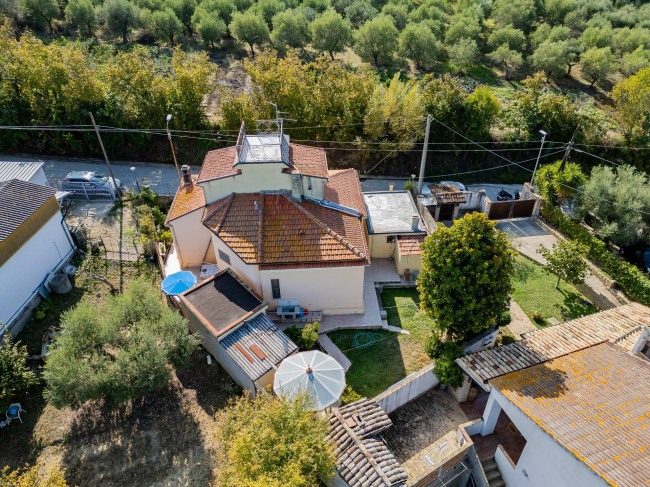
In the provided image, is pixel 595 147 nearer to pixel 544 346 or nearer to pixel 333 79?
pixel 333 79

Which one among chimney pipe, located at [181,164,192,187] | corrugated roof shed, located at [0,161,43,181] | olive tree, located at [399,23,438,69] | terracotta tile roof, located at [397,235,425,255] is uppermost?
olive tree, located at [399,23,438,69]

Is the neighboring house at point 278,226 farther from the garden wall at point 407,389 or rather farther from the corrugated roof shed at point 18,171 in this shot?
the corrugated roof shed at point 18,171

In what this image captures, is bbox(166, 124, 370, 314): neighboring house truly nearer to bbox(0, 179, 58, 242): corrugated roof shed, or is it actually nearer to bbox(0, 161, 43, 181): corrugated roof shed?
bbox(0, 179, 58, 242): corrugated roof shed

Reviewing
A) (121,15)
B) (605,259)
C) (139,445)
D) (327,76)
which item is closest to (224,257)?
(139,445)

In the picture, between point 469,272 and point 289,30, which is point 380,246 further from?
point 289,30

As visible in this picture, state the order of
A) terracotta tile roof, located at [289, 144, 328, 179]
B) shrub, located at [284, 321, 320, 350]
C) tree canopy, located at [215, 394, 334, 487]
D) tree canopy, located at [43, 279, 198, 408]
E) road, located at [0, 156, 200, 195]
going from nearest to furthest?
A: tree canopy, located at [215, 394, 334, 487]
tree canopy, located at [43, 279, 198, 408]
shrub, located at [284, 321, 320, 350]
terracotta tile roof, located at [289, 144, 328, 179]
road, located at [0, 156, 200, 195]

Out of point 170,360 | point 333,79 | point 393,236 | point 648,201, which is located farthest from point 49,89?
point 648,201

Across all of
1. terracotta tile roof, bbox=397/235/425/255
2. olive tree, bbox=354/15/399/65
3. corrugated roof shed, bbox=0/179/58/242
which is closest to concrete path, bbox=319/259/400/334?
terracotta tile roof, bbox=397/235/425/255
